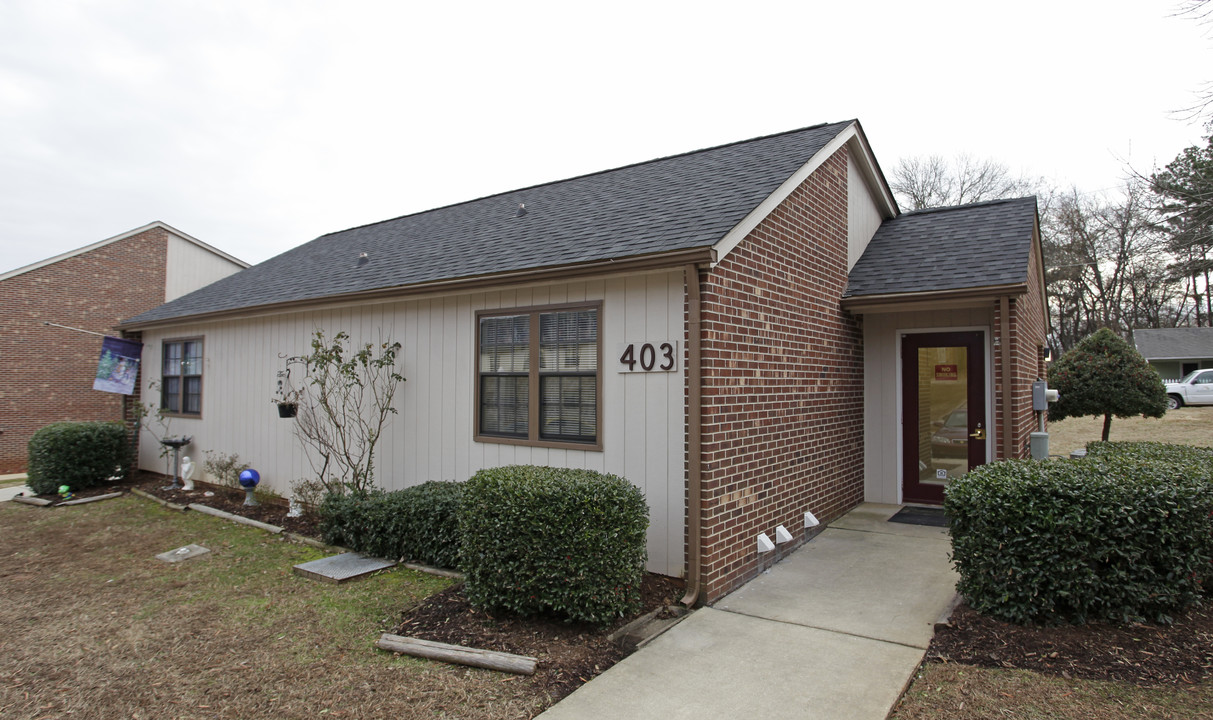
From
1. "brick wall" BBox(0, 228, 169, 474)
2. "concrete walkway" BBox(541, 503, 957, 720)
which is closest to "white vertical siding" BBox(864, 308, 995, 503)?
"concrete walkway" BBox(541, 503, 957, 720)

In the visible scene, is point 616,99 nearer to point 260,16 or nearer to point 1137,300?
point 260,16

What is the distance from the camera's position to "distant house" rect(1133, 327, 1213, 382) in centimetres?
2869

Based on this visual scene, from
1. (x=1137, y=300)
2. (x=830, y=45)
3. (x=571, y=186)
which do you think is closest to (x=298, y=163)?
(x=571, y=186)

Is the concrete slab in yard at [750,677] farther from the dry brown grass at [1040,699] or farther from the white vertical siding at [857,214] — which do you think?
the white vertical siding at [857,214]

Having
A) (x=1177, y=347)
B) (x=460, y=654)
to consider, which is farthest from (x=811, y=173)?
(x=1177, y=347)

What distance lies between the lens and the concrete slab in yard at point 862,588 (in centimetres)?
456

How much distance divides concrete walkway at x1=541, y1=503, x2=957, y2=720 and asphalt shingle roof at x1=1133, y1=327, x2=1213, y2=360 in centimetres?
3135

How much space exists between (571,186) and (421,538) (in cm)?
606

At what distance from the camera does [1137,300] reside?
31562 mm

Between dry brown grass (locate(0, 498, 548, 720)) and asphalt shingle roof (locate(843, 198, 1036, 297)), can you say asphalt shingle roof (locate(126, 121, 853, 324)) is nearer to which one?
asphalt shingle roof (locate(843, 198, 1036, 297))

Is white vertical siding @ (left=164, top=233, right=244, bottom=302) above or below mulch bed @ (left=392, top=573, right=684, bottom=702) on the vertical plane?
above

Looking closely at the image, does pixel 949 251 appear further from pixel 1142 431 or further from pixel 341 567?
pixel 1142 431

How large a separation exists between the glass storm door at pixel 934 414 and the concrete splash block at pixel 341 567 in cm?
641

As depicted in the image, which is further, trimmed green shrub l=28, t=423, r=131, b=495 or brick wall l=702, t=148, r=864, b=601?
trimmed green shrub l=28, t=423, r=131, b=495
